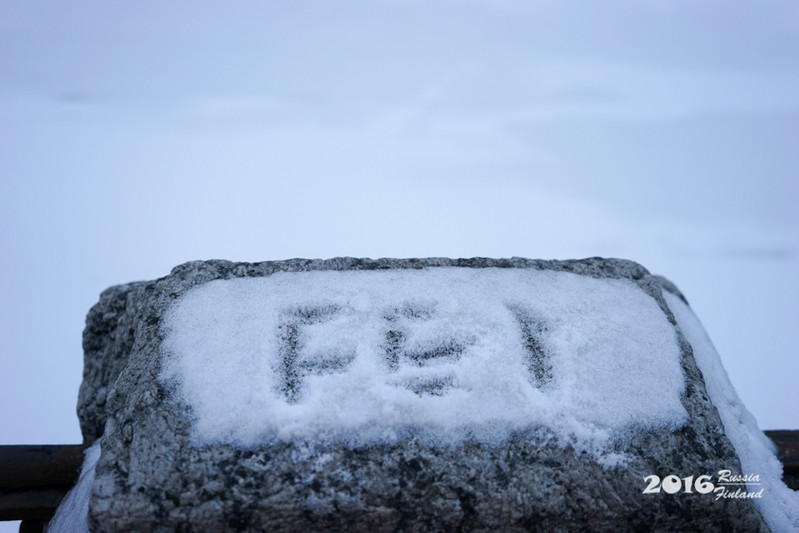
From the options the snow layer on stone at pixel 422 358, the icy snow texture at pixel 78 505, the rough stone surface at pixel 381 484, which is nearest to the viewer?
the rough stone surface at pixel 381 484

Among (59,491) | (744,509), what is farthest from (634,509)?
(59,491)

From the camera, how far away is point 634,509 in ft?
5.01

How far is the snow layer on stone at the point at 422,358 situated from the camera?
61.2 inches

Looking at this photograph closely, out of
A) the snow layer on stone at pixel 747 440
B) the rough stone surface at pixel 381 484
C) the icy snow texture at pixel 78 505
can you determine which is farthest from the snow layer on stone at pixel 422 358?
the icy snow texture at pixel 78 505

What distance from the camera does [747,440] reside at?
196 cm

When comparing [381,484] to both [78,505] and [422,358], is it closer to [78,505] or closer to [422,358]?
[422,358]

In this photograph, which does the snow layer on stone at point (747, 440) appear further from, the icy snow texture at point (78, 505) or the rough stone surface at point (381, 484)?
the icy snow texture at point (78, 505)

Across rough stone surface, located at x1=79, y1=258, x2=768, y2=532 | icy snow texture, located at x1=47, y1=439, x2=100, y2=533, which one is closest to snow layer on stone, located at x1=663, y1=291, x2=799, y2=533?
rough stone surface, located at x1=79, y1=258, x2=768, y2=532

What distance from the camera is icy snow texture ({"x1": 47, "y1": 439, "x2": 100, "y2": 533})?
174cm

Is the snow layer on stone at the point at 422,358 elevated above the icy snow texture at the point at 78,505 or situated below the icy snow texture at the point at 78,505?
above

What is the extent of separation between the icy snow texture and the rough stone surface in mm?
315

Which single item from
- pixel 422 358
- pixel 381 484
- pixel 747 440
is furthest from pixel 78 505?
pixel 747 440

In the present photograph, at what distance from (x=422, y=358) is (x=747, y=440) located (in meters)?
1.07

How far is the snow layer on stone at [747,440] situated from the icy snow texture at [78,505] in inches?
72.3
